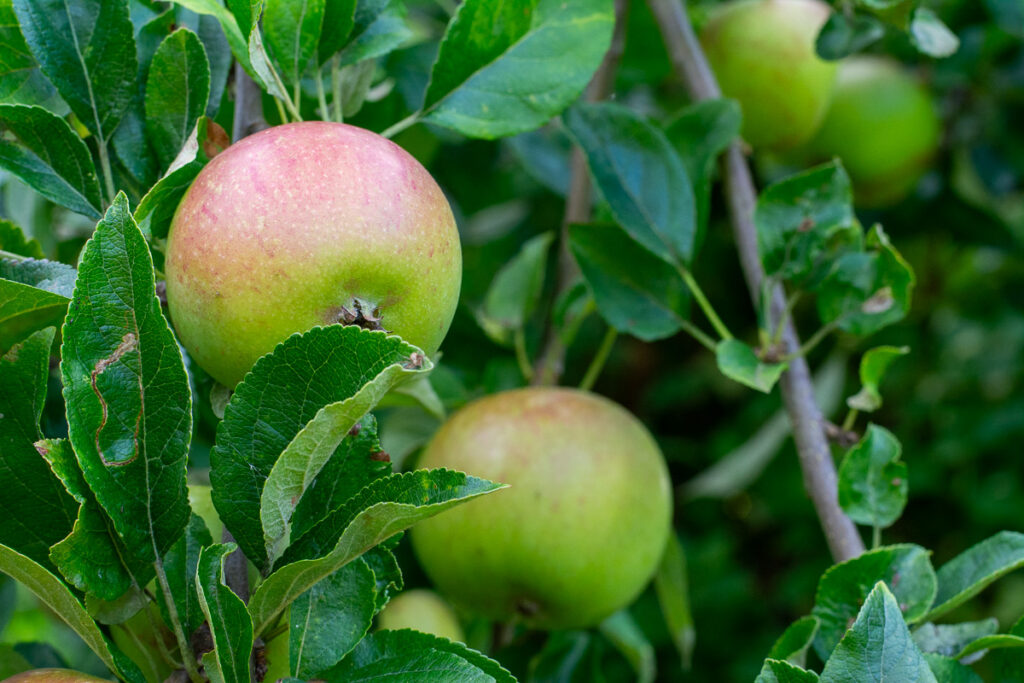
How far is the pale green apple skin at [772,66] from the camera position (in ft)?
4.40

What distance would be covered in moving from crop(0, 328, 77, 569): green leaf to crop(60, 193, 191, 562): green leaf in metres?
0.07

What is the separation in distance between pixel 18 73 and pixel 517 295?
670mm

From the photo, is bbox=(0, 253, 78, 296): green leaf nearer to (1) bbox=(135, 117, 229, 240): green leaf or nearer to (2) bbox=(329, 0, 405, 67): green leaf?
(1) bbox=(135, 117, 229, 240): green leaf

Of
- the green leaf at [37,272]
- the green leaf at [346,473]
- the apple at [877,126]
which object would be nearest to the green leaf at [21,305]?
the green leaf at [37,272]

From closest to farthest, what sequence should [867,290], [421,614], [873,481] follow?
1. [873,481]
2. [867,290]
3. [421,614]

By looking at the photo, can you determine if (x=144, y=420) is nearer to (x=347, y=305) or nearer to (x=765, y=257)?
(x=347, y=305)

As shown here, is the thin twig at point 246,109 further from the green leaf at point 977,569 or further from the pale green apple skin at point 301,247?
the green leaf at point 977,569

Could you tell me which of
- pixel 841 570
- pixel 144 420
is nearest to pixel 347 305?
pixel 144 420

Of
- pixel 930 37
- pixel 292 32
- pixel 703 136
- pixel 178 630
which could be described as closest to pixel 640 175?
pixel 703 136

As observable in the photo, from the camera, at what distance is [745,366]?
93 centimetres

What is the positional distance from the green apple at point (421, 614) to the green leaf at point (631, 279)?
0.44 m

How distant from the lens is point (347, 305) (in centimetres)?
59

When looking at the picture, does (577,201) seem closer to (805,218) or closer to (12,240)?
(805,218)

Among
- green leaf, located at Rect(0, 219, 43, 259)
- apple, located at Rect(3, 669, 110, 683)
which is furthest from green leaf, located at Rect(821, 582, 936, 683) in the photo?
green leaf, located at Rect(0, 219, 43, 259)
